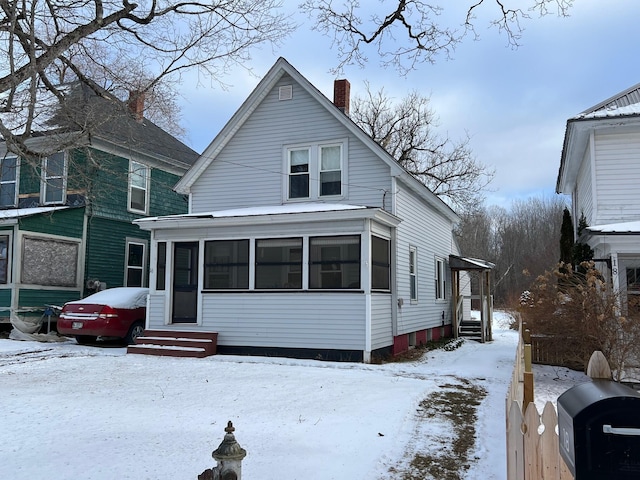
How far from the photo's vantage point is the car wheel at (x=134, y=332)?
15305 millimetres

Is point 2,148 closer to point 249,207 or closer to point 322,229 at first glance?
point 249,207

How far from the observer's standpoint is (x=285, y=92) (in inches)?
599

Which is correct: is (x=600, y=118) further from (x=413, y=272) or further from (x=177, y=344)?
(x=177, y=344)

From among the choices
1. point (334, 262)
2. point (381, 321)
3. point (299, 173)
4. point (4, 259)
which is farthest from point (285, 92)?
point (4, 259)

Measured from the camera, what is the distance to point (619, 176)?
12562mm

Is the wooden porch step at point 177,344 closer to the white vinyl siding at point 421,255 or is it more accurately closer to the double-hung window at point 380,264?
the double-hung window at point 380,264

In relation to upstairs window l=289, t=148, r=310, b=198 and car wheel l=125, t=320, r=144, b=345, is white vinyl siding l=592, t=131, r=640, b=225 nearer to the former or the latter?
upstairs window l=289, t=148, r=310, b=198

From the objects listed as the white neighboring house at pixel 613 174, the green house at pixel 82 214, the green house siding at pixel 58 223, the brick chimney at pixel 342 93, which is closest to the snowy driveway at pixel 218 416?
the white neighboring house at pixel 613 174

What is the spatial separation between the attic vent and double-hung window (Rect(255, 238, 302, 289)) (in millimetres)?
4415

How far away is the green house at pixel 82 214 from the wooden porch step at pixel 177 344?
14.3ft

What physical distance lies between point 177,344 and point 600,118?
36.5ft

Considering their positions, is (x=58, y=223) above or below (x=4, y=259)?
above

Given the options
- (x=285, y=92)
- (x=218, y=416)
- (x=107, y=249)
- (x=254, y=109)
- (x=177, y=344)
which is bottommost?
(x=218, y=416)

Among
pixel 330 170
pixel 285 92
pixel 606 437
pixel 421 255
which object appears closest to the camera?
pixel 606 437
